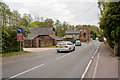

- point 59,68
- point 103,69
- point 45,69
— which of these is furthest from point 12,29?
point 103,69

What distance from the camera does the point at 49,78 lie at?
539 cm

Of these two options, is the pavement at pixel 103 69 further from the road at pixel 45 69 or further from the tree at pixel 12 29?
the tree at pixel 12 29

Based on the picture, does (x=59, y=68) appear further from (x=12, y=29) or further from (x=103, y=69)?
(x=12, y=29)

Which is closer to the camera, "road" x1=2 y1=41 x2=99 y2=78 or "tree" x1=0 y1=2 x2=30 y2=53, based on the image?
"road" x1=2 y1=41 x2=99 y2=78

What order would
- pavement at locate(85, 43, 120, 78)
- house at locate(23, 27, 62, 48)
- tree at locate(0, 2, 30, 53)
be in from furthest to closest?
house at locate(23, 27, 62, 48) < tree at locate(0, 2, 30, 53) < pavement at locate(85, 43, 120, 78)

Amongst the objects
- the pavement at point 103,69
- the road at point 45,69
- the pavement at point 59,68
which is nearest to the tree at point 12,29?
the pavement at point 59,68

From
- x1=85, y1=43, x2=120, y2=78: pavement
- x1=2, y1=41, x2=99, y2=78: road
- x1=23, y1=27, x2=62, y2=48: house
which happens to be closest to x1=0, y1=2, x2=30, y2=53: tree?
A: x1=2, y1=41, x2=99, y2=78: road

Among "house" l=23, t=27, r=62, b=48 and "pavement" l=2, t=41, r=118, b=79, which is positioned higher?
"house" l=23, t=27, r=62, b=48

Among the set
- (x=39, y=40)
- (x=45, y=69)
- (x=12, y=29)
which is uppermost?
(x=12, y=29)

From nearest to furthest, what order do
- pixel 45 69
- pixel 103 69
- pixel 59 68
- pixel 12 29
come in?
pixel 103 69 → pixel 45 69 → pixel 59 68 → pixel 12 29

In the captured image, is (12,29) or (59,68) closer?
(59,68)

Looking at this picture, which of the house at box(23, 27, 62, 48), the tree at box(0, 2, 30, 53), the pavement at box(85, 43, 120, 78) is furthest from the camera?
the house at box(23, 27, 62, 48)

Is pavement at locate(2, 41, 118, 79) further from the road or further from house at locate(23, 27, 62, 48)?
house at locate(23, 27, 62, 48)

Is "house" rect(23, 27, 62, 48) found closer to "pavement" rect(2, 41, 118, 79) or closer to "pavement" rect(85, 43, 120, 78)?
"pavement" rect(2, 41, 118, 79)
